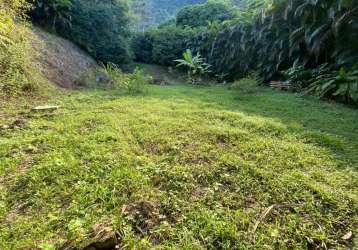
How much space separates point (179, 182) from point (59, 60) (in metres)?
7.95

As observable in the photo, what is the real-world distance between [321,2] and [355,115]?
3.83 metres

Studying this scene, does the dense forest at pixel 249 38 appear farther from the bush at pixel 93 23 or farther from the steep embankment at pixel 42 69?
the steep embankment at pixel 42 69

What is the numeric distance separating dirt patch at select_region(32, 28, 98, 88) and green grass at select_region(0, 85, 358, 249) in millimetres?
3946

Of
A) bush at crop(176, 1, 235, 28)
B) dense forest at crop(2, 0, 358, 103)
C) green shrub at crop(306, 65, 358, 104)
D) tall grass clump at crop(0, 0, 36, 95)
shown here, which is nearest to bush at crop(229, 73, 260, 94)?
dense forest at crop(2, 0, 358, 103)

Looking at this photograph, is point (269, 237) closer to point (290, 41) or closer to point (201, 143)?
point (201, 143)

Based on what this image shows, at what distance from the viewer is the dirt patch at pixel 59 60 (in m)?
7.90

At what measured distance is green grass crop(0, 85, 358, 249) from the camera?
2.06m

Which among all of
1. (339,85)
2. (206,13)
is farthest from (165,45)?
(339,85)

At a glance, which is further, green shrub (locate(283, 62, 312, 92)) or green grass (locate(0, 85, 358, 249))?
green shrub (locate(283, 62, 312, 92))

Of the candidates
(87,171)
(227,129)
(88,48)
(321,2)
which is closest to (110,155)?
(87,171)

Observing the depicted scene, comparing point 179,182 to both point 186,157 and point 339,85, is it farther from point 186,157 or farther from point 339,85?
point 339,85

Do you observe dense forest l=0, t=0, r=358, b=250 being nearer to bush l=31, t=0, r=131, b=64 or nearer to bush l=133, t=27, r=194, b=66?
bush l=31, t=0, r=131, b=64

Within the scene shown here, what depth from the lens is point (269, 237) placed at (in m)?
2.01

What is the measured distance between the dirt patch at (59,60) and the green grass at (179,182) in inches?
155
